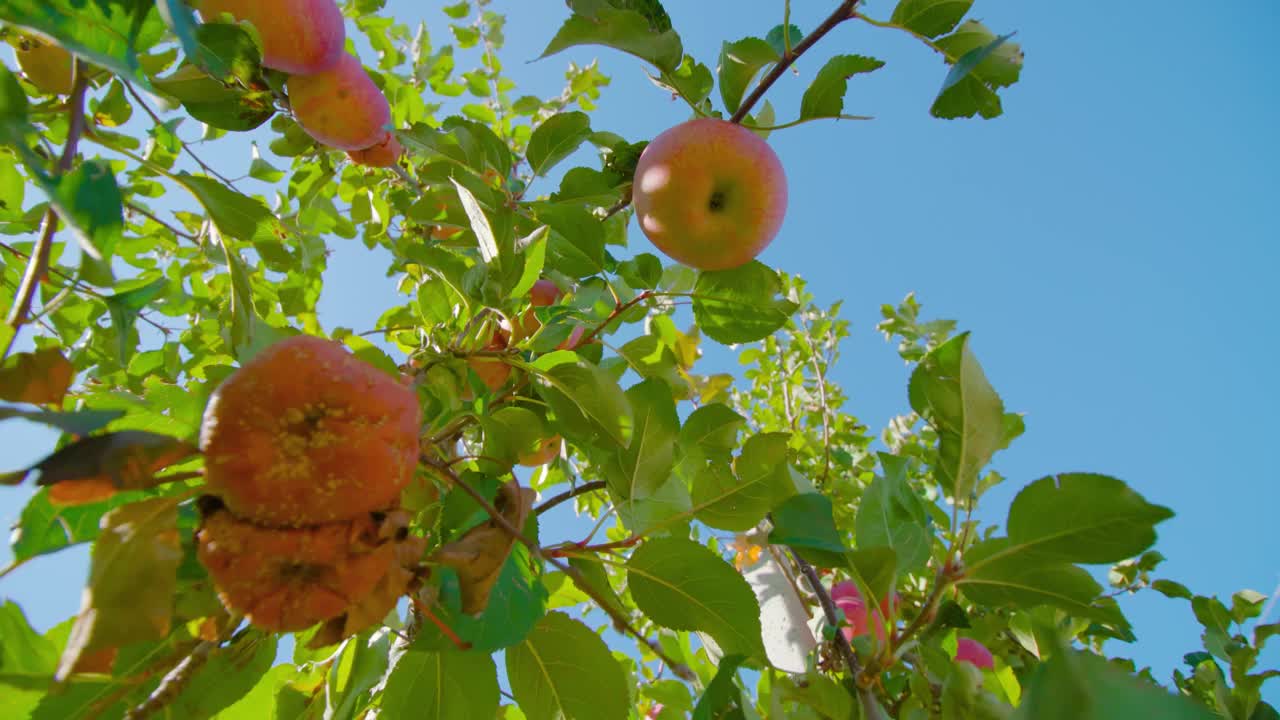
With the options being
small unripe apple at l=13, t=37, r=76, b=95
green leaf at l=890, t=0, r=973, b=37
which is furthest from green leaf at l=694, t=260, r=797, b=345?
small unripe apple at l=13, t=37, r=76, b=95

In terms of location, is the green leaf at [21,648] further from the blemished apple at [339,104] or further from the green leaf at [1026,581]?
the blemished apple at [339,104]

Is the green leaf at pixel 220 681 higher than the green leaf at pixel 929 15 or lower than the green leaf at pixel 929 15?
lower

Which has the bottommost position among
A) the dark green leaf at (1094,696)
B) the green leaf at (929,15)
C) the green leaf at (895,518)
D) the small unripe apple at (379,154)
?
the dark green leaf at (1094,696)

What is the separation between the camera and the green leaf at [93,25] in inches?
24.1

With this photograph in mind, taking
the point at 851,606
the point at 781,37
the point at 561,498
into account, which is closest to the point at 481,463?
the point at 561,498

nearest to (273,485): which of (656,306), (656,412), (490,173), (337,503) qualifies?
(337,503)

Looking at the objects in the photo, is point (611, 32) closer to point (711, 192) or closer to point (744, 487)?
point (711, 192)

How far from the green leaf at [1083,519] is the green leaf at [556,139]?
1175 millimetres

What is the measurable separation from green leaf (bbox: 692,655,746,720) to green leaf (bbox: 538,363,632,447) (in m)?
0.34

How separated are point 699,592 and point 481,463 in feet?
1.43

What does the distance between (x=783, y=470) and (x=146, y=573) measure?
733 mm

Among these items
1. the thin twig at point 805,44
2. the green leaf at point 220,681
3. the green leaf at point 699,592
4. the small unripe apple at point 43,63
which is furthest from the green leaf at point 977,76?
the small unripe apple at point 43,63

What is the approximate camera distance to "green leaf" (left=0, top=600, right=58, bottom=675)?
55cm

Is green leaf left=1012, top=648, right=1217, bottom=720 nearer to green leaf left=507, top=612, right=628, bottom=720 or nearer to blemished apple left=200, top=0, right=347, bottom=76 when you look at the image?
green leaf left=507, top=612, right=628, bottom=720
